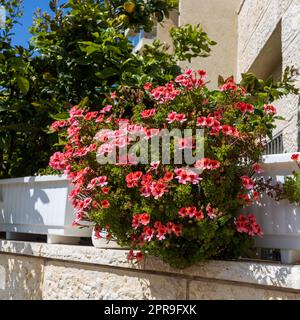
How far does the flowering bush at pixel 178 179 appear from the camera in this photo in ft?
8.11

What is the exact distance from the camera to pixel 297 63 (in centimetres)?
427

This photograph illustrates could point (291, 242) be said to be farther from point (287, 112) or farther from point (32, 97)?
point (32, 97)

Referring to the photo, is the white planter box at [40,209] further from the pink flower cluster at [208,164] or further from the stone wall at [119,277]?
the pink flower cluster at [208,164]

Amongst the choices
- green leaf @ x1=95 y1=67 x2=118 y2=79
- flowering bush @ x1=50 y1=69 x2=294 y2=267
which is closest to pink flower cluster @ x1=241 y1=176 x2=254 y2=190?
flowering bush @ x1=50 y1=69 x2=294 y2=267

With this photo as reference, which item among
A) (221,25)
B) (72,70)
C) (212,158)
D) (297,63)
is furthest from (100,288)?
(221,25)

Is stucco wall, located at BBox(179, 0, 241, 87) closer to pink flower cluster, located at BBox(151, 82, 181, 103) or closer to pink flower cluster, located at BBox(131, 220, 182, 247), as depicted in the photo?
pink flower cluster, located at BBox(151, 82, 181, 103)

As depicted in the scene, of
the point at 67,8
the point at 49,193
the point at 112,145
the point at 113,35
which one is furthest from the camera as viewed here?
the point at 67,8

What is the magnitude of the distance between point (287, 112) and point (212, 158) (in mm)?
2347

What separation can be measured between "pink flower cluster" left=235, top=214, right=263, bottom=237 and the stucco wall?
6688 millimetres

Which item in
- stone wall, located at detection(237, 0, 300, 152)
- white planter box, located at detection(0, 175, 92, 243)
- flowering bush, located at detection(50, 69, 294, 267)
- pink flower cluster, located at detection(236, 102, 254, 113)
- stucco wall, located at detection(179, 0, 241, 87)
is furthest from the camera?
stucco wall, located at detection(179, 0, 241, 87)

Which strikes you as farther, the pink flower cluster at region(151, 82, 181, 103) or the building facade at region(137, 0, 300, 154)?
the building facade at region(137, 0, 300, 154)

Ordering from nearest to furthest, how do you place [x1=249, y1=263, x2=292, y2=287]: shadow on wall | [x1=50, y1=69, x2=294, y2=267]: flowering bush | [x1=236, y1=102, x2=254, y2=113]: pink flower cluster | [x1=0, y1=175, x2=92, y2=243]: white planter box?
[x1=249, y1=263, x2=292, y2=287]: shadow on wall
[x1=50, y1=69, x2=294, y2=267]: flowering bush
[x1=236, y1=102, x2=254, y2=113]: pink flower cluster
[x1=0, y1=175, x2=92, y2=243]: white planter box

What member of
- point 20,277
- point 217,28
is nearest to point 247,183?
point 20,277

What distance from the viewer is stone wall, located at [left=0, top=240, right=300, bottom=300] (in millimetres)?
2449
